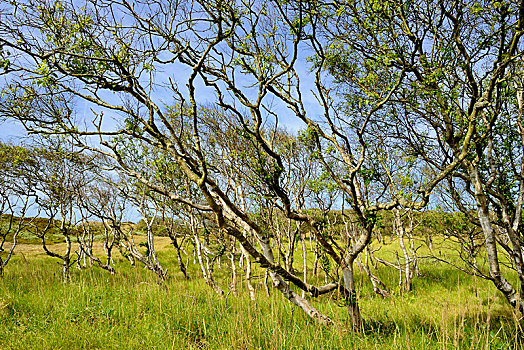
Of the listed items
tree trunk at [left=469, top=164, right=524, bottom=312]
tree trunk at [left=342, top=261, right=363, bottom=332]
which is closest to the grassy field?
tree trunk at [left=342, top=261, right=363, bottom=332]

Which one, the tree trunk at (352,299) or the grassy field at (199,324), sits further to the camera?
the tree trunk at (352,299)

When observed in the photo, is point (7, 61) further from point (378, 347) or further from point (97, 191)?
point (97, 191)

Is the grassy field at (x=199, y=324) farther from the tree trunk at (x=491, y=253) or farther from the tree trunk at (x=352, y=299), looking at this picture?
the tree trunk at (x=491, y=253)

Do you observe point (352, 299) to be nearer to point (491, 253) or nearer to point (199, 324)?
point (199, 324)

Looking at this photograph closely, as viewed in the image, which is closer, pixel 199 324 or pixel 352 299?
pixel 352 299

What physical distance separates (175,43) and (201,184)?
8.11ft

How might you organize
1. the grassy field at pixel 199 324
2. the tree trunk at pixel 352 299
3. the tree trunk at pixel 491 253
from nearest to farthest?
the grassy field at pixel 199 324 → the tree trunk at pixel 352 299 → the tree trunk at pixel 491 253

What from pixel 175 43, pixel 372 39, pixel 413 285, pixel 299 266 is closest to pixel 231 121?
pixel 175 43

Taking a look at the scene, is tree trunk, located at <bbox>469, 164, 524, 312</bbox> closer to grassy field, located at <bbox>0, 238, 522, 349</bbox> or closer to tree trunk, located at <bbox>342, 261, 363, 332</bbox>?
grassy field, located at <bbox>0, 238, 522, 349</bbox>

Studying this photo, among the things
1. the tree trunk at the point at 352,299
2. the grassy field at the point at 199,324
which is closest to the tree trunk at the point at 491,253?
the grassy field at the point at 199,324

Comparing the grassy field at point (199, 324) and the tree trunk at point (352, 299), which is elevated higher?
the tree trunk at point (352, 299)

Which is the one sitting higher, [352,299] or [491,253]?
[491,253]

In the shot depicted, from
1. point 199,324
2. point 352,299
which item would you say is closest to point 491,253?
point 352,299

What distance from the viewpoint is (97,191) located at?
12383mm
